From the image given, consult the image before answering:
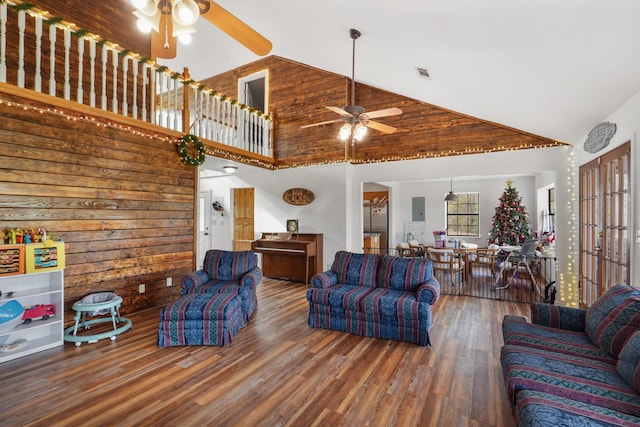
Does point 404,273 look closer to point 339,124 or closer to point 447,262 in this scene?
point 447,262

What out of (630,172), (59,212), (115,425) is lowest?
(115,425)

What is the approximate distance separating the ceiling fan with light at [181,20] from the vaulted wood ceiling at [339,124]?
3814 mm

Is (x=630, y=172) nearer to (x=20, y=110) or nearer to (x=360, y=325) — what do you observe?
(x=360, y=325)

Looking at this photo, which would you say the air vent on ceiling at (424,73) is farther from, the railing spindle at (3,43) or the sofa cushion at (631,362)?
the railing spindle at (3,43)

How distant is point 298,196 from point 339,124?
1725 millimetres

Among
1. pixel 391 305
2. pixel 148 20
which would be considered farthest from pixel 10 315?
pixel 391 305

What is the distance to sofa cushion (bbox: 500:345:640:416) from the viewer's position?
1.65m

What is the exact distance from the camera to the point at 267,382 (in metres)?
2.64

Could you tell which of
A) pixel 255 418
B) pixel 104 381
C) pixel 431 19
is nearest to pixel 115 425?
pixel 104 381

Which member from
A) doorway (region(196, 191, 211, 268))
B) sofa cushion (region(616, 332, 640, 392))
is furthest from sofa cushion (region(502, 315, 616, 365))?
doorway (region(196, 191, 211, 268))

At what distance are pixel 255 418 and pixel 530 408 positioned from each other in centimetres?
165

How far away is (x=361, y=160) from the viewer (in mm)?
6520

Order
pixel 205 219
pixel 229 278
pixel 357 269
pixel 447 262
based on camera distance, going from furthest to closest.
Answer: pixel 205 219, pixel 447 262, pixel 229 278, pixel 357 269

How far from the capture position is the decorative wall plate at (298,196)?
6762 millimetres
